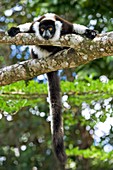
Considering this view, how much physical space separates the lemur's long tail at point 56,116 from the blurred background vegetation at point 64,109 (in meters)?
0.26

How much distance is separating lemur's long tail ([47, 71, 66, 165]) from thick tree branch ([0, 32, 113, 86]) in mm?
810

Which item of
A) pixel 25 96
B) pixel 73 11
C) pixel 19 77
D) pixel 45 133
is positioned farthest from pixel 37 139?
pixel 19 77

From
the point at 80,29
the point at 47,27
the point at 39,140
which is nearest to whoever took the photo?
the point at 80,29

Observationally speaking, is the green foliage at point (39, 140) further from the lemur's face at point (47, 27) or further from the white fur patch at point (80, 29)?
the white fur patch at point (80, 29)

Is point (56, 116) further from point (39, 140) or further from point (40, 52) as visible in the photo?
point (39, 140)

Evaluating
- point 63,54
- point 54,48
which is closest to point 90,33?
point 63,54

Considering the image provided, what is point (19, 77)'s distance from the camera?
3488 millimetres

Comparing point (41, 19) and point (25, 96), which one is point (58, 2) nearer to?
point (41, 19)

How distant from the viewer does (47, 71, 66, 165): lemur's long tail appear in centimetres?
392

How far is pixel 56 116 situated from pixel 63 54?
3.53 ft

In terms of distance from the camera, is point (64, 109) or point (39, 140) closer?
point (64, 109)

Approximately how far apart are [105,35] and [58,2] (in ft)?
11.3

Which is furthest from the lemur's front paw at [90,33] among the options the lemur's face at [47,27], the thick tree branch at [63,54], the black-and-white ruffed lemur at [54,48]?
the lemur's face at [47,27]

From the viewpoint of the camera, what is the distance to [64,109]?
18.2ft
